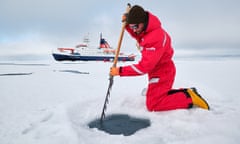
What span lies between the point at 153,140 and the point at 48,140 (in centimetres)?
81

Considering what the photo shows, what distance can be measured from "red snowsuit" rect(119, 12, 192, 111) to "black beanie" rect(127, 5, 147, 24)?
8 centimetres

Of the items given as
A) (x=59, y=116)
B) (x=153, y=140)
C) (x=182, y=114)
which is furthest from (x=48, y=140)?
(x=182, y=114)

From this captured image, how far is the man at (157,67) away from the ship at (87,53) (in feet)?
79.0

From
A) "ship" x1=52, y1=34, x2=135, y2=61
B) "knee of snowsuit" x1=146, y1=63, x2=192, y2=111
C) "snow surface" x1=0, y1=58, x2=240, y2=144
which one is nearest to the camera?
"snow surface" x1=0, y1=58, x2=240, y2=144

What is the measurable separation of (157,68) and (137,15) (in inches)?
25.8

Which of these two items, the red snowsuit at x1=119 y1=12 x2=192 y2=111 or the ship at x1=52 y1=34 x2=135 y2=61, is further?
the ship at x1=52 y1=34 x2=135 y2=61

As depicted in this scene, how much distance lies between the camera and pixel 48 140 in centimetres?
144

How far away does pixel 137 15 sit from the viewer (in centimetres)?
201

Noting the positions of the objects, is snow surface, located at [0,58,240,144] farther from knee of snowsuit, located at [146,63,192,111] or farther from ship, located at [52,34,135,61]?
ship, located at [52,34,135,61]

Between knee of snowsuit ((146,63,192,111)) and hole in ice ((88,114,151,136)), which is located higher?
knee of snowsuit ((146,63,192,111))

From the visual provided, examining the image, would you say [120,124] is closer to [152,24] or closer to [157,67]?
[157,67]

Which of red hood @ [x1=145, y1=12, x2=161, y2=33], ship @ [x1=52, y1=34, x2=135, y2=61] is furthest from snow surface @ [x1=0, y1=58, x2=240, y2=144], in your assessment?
ship @ [x1=52, y1=34, x2=135, y2=61]

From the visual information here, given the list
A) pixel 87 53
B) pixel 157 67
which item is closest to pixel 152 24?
pixel 157 67

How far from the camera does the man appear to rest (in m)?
1.96
